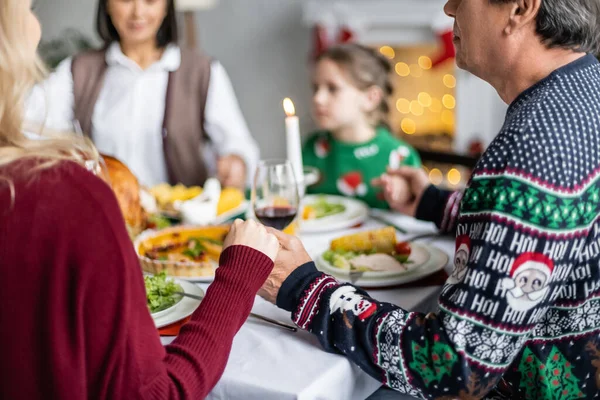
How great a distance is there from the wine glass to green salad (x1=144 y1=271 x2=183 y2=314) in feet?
0.82

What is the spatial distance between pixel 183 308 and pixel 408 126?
3.71 m

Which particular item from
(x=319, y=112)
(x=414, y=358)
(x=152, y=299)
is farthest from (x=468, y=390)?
(x=319, y=112)

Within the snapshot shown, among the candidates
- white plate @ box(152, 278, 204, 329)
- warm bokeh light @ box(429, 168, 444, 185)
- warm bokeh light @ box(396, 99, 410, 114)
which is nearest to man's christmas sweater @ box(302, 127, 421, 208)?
white plate @ box(152, 278, 204, 329)

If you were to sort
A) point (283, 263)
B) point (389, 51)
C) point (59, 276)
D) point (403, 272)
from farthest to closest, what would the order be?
1. point (389, 51)
2. point (403, 272)
3. point (283, 263)
4. point (59, 276)

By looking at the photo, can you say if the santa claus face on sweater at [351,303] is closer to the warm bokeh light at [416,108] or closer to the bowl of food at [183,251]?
the bowl of food at [183,251]

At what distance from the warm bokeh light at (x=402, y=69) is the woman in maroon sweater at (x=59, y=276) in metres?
4.03

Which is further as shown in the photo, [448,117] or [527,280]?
[448,117]

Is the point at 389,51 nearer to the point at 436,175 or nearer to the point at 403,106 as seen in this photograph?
the point at 403,106

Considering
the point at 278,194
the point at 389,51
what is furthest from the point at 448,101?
the point at 278,194

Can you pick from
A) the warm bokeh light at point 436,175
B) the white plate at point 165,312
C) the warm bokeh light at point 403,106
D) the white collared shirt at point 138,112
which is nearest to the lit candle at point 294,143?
the white plate at point 165,312

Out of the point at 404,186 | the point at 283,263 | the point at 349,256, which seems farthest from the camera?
the point at 404,186

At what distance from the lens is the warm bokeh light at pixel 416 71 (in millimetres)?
4668

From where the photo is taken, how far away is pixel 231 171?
7.28 feet

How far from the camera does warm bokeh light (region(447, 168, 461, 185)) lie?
14.8 ft
